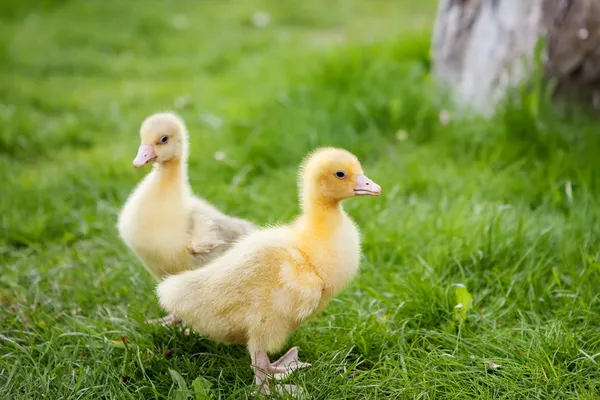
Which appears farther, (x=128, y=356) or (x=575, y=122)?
(x=575, y=122)

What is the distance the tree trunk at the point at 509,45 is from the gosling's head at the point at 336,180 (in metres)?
2.33

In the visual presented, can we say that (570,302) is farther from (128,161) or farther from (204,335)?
(128,161)

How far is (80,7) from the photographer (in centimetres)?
898

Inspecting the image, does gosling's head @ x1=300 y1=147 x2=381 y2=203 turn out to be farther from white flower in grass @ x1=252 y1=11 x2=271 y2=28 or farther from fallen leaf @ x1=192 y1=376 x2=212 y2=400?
white flower in grass @ x1=252 y1=11 x2=271 y2=28

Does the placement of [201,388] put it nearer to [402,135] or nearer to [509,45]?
[402,135]

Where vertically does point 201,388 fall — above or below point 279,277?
below

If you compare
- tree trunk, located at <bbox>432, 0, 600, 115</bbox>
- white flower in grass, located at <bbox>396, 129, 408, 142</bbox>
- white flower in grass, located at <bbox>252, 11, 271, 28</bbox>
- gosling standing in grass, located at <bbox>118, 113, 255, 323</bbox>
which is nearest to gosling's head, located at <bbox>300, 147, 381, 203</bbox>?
gosling standing in grass, located at <bbox>118, 113, 255, 323</bbox>

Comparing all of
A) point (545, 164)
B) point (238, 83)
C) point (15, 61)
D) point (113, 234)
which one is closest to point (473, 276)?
point (545, 164)

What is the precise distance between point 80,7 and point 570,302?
25.4 feet

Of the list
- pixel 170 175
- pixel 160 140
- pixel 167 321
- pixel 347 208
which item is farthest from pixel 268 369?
pixel 347 208

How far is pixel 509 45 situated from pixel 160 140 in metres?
2.77

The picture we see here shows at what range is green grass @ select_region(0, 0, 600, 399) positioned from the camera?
2.79 meters

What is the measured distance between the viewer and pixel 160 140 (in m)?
3.18

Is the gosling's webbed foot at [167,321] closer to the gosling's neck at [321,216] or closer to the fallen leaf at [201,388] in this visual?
the fallen leaf at [201,388]
